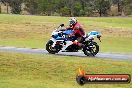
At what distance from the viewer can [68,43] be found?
71.4 feet

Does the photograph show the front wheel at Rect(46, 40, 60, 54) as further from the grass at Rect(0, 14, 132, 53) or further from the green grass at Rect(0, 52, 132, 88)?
the grass at Rect(0, 14, 132, 53)

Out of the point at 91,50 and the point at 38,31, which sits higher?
the point at 91,50

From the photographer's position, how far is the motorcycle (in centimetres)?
2133

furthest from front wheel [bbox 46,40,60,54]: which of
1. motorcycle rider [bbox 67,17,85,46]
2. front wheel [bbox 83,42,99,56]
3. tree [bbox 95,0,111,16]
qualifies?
tree [bbox 95,0,111,16]

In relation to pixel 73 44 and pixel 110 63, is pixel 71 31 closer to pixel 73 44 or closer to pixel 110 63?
pixel 73 44

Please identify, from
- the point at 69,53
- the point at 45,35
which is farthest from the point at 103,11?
the point at 69,53

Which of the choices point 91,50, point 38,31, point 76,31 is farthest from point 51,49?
point 38,31

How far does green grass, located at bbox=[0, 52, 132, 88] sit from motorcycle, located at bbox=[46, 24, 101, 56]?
2.95 meters

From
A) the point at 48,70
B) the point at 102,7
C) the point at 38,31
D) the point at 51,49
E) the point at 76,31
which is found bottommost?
the point at 38,31

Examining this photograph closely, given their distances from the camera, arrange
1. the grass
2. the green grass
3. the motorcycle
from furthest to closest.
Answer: the grass
the motorcycle
the green grass

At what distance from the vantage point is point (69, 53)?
22.8 meters

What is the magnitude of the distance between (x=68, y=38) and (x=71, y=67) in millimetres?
5170

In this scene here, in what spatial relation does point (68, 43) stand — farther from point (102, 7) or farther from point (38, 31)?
point (102, 7)

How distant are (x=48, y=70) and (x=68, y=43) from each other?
5559mm
